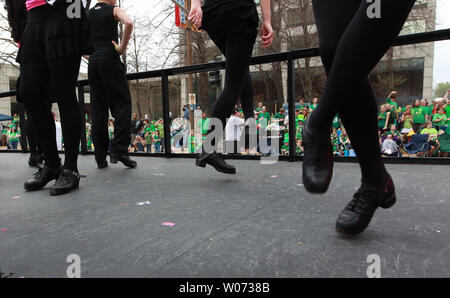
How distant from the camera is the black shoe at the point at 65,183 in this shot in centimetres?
180

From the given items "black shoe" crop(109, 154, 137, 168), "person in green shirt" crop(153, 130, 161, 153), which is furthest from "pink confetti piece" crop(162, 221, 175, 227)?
"person in green shirt" crop(153, 130, 161, 153)

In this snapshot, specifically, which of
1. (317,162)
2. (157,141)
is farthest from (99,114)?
(317,162)

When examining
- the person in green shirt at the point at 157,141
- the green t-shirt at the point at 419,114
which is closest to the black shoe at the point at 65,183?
the person in green shirt at the point at 157,141

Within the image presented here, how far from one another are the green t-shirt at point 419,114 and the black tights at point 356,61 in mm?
3627

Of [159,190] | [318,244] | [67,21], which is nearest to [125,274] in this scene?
[318,244]

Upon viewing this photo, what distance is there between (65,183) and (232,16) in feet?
4.68

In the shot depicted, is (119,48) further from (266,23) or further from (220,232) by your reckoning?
(220,232)

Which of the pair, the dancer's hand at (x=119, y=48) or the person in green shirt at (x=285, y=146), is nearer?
the dancer's hand at (x=119, y=48)

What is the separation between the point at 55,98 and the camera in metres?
2.03

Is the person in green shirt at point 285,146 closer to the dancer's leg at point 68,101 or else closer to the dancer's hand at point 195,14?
the dancer's hand at point 195,14

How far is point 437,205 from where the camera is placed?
1.37 meters

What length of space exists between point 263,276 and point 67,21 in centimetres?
185

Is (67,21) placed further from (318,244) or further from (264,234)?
(318,244)

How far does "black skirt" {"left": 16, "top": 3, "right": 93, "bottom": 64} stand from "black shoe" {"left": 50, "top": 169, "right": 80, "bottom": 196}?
0.70 meters
